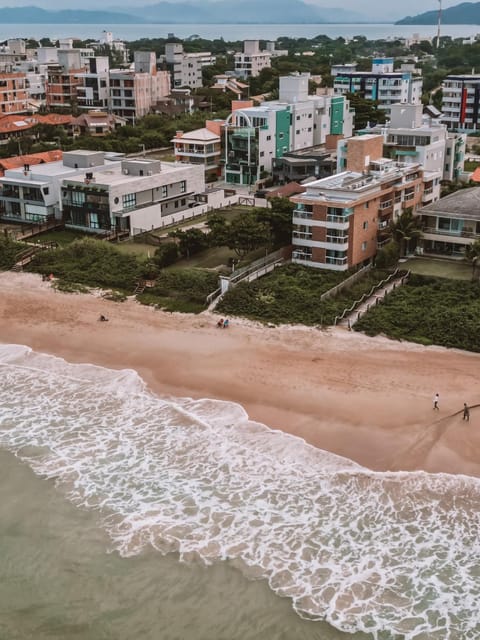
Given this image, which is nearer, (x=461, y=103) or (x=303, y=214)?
(x=303, y=214)

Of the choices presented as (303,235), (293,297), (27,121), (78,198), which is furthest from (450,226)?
(27,121)

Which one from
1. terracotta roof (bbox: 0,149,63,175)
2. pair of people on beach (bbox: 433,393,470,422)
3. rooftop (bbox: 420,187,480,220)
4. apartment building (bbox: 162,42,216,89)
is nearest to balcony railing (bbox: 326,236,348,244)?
rooftop (bbox: 420,187,480,220)

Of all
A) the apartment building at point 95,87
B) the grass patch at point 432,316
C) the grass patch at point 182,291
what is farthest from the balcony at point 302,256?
the apartment building at point 95,87

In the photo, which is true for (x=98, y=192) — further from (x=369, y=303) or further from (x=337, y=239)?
(x=369, y=303)

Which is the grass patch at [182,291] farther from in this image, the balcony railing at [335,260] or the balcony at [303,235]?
the balcony railing at [335,260]

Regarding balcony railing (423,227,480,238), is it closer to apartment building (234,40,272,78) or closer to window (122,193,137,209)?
window (122,193,137,209)

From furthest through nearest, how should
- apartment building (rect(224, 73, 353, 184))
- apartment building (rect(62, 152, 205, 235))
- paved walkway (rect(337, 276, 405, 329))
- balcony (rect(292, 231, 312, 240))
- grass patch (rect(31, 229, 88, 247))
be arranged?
apartment building (rect(224, 73, 353, 184)) → apartment building (rect(62, 152, 205, 235)) → grass patch (rect(31, 229, 88, 247)) → balcony (rect(292, 231, 312, 240)) → paved walkway (rect(337, 276, 405, 329))

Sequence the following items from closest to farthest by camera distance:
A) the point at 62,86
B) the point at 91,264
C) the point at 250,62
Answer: the point at 91,264, the point at 62,86, the point at 250,62
